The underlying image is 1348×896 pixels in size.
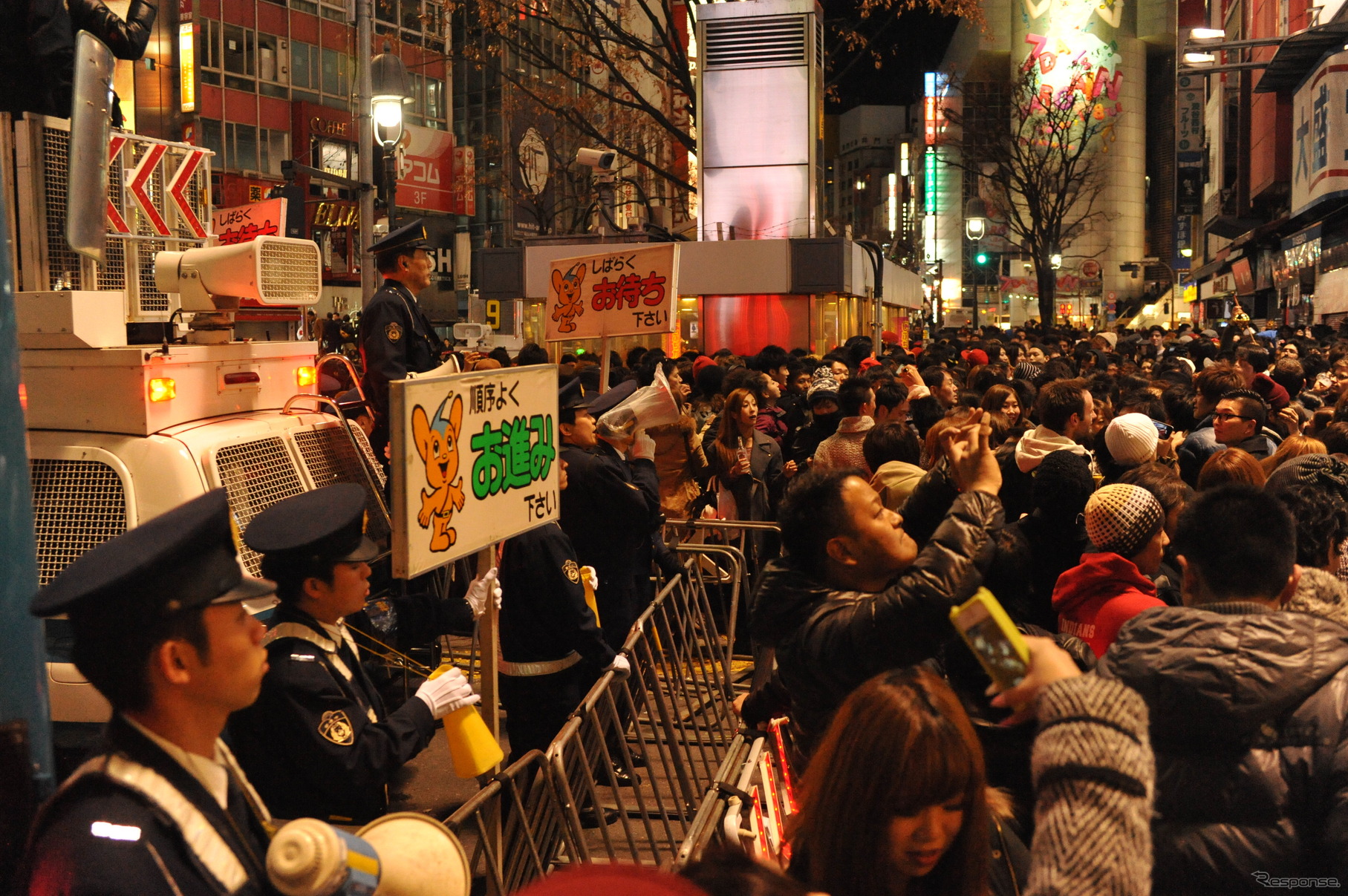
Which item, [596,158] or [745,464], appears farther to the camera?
[596,158]

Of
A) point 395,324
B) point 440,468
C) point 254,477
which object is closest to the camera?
point 440,468

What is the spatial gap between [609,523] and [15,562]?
3.72m

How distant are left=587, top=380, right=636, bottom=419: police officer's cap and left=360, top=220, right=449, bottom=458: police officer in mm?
1231

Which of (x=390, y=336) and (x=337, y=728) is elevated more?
(x=390, y=336)

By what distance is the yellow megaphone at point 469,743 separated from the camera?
3.65m

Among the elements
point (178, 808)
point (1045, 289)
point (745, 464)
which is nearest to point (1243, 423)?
point (745, 464)

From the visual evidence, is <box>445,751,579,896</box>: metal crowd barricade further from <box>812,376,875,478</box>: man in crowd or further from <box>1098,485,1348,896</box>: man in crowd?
<box>812,376,875,478</box>: man in crowd

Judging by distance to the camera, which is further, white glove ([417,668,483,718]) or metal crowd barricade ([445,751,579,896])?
metal crowd barricade ([445,751,579,896])

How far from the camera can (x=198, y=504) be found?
2.23 metres

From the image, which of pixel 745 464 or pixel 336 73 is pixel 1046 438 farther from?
pixel 336 73

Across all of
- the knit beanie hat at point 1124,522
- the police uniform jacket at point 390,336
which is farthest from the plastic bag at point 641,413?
the knit beanie hat at point 1124,522

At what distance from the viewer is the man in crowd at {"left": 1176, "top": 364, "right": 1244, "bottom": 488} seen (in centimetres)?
751

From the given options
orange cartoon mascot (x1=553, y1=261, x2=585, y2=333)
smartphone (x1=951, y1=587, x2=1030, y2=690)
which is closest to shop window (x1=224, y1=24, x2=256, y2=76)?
orange cartoon mascot (x1=553, y1=261, x2=585, y2=333)

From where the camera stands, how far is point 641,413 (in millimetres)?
6961
